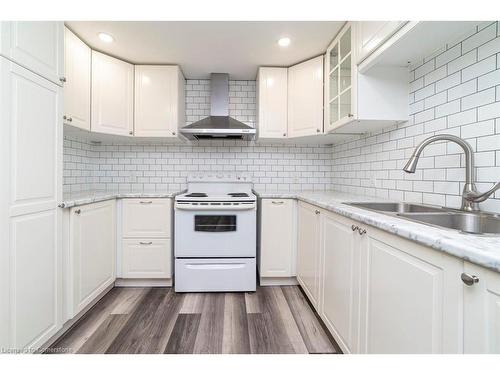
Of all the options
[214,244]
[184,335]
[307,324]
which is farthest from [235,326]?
[214,244]

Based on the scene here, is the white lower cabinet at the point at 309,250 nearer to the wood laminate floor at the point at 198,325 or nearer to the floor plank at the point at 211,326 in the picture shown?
the wood laminate floor at the point at 198,325

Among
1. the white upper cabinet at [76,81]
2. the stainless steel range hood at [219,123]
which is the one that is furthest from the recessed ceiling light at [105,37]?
the stainless steel range hood at [219,123]

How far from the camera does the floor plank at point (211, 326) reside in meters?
1.49

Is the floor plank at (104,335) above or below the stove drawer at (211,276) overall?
below

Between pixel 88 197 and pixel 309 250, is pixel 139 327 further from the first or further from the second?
pixel 309 250

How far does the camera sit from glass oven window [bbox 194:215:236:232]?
2.24 meters

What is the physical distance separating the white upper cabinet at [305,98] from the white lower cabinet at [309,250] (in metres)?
0.78

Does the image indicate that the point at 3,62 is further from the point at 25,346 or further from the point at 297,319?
the point at 297,319

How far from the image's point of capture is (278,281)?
7.87 feet

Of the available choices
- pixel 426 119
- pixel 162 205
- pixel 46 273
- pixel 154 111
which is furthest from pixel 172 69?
pixel 426 119

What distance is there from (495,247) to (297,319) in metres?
1.47

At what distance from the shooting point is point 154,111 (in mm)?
2494

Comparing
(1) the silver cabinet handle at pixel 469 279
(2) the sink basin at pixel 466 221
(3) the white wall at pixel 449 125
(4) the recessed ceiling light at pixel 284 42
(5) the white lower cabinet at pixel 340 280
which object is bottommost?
(5) the white lower cabinet at pixel 340 280

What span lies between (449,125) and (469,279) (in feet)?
3.58
